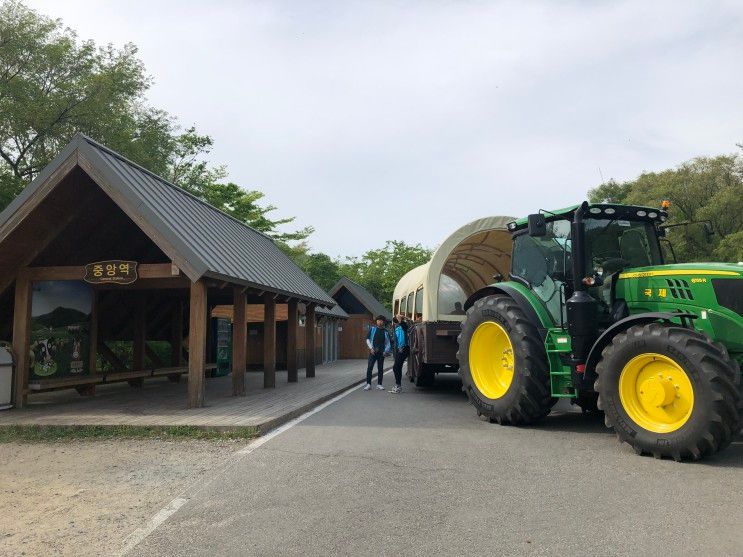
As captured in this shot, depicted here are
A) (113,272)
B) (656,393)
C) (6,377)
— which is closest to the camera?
(656,393)

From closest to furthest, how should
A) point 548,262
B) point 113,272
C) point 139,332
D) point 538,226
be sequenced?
point 538,226
point 548,262
point 113,272
point 139,332

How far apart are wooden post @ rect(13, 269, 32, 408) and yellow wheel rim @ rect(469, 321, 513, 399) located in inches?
310

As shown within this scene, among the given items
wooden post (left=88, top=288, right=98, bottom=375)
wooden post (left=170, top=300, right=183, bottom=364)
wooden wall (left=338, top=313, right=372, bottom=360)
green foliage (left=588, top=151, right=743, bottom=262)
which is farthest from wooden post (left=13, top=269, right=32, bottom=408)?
green foliage (left=588, top=151, right=743, bottom=262)

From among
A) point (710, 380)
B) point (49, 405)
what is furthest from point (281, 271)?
point (710, 380)

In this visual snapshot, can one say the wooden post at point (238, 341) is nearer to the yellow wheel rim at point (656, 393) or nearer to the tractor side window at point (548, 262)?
the tractor side window at point (548, 262)

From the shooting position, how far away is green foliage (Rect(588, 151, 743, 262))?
35.3 meters

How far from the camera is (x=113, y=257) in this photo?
41.6 ft

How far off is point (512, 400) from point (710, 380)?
276 cm

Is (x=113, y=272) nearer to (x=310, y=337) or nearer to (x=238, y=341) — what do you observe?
(x=238, y=341)

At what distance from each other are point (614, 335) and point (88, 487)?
19.2 ft

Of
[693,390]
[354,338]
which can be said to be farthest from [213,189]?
[693,390]

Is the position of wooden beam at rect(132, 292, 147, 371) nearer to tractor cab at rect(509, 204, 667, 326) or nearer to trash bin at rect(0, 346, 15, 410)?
trash bin at rect(0, 346, 15, 410)

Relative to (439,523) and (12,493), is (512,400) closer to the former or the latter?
(439,523)

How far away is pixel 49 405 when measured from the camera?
10844 mm
